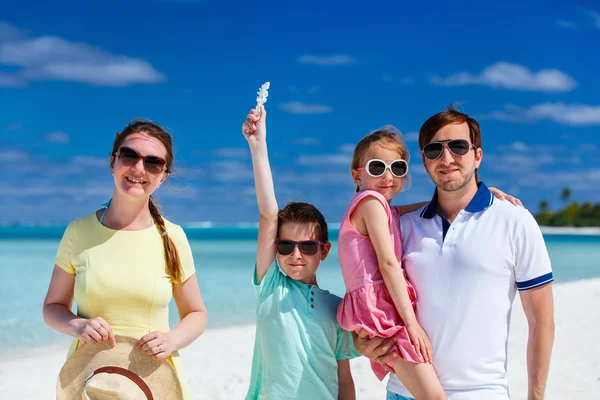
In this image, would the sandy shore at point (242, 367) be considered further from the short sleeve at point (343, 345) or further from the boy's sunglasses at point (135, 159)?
the boy's sunglasses at point (135, 159)

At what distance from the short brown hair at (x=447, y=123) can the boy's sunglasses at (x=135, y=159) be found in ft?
4.81

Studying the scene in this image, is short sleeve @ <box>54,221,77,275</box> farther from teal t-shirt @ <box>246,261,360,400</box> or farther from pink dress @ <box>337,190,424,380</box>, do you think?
pink dress @ <box>337,190,424,380</box>

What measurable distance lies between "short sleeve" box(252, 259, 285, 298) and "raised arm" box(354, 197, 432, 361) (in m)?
0.60

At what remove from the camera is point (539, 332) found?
10.0ft

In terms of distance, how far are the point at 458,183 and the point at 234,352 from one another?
673cm

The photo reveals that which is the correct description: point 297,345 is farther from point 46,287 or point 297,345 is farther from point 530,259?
point 46,287

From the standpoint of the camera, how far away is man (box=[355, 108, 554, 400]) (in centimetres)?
301

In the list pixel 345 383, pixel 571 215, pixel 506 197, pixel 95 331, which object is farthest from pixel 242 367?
pixel 571 215

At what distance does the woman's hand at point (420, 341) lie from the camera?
2973 mm

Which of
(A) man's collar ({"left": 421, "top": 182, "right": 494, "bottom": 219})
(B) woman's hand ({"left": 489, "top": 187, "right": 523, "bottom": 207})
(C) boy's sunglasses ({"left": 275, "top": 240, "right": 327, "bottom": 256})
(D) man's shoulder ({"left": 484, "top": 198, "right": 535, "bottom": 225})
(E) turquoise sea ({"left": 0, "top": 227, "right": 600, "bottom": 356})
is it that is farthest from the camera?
(E) turquoise sea ({"left": 0, "top": 227, "right": 600, "bottom": 356})

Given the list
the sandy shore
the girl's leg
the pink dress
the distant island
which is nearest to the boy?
the pink dress

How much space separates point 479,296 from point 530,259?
32 cm

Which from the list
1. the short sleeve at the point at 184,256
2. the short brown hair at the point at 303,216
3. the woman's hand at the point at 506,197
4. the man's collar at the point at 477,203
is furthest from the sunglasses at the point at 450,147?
the short sleeve at the point at 184,256

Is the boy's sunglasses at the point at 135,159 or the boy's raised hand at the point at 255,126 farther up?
the boy's raised hand at the point at 255,126
